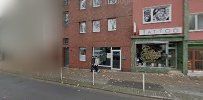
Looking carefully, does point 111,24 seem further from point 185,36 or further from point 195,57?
point 195,57

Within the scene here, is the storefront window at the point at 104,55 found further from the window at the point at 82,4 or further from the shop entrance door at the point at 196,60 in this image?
the shop entrance door at the point at 196,60

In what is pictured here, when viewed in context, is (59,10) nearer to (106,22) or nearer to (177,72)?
(106,22)

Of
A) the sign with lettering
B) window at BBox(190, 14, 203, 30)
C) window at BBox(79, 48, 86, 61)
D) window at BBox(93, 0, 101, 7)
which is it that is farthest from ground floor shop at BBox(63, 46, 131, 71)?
window at BBox(190, 14, 203, 30)

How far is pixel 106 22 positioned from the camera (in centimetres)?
2447

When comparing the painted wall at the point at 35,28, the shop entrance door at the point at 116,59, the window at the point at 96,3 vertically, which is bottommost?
the shop entrance door at the point at 116,59

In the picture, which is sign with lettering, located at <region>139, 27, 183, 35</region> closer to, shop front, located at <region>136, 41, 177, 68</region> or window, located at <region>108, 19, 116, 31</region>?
shop front, located at <region>136, 41, 177, 68</region>

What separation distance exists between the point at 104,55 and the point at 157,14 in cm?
672

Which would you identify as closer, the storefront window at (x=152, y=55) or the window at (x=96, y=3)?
the storefront window at (x=152, y=55)

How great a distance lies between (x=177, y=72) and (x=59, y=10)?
10.9 m

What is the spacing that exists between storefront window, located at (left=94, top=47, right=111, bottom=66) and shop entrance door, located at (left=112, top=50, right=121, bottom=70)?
0.52 metres

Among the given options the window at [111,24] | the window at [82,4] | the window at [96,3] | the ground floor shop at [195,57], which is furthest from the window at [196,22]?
the window at [82,4]

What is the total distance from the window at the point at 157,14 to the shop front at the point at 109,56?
4.02 metres

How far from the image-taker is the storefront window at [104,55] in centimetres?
2449

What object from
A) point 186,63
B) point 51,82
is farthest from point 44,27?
point 186,63
